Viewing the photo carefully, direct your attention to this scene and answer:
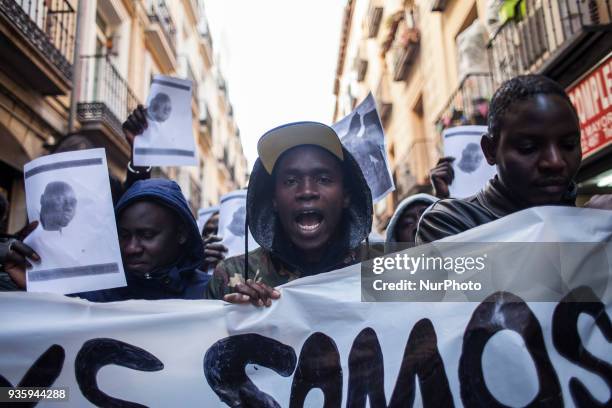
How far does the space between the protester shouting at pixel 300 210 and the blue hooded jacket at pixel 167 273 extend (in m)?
0.20

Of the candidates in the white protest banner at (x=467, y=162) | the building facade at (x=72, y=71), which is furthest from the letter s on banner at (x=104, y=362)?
the building facade at (x=72, y=71)

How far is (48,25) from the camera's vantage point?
819cm

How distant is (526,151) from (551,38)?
5.91m

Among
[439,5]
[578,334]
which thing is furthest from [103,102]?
[578,334]

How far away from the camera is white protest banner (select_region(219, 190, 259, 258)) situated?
4254 millimetres

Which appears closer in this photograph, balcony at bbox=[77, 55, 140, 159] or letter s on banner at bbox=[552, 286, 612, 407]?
letter s on banner at bbox=[552, 286, 612, 407]

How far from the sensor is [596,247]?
1.74 meters

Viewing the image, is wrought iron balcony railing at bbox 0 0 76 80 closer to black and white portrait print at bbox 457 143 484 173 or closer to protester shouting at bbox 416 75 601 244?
black and white portrait print at bbox 457 143 484 173

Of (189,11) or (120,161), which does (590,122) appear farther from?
(189,11)

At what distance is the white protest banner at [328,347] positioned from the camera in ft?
5.37

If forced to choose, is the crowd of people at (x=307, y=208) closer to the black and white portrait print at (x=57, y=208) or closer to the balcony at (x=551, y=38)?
the black and white portrait print at (x=57, y=208)

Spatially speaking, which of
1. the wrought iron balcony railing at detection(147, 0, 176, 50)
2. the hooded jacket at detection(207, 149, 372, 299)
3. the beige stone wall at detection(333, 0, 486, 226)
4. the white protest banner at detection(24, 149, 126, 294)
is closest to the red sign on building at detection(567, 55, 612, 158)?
the beige stone wall at detection(333, 0, 486, 226)

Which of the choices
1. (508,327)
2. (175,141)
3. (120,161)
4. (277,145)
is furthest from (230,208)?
(120,161)

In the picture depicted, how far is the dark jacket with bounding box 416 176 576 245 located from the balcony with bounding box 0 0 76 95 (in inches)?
236
